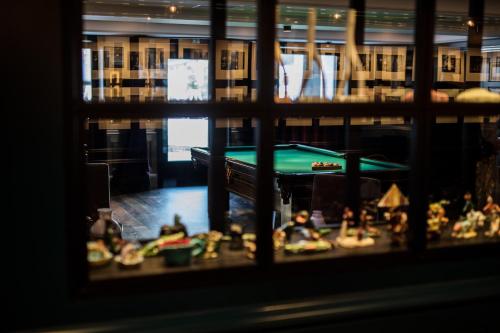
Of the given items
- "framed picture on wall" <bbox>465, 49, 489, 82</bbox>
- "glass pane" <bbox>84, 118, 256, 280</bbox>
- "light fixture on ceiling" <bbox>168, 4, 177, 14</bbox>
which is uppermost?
"light fixture on ceiling" <bbox>168, 4, 177, 14</bbox>

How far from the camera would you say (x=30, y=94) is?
6.53 feet

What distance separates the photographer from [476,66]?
12.6 ft

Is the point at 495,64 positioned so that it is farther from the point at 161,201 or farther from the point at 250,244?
the point at 161,201

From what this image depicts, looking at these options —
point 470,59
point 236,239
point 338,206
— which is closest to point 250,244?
point 236,239

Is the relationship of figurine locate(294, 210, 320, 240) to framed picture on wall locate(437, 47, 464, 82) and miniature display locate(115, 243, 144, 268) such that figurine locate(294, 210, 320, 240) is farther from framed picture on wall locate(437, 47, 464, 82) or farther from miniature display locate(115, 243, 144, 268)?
framed picture on wall locate(437, 47, 464, 82)

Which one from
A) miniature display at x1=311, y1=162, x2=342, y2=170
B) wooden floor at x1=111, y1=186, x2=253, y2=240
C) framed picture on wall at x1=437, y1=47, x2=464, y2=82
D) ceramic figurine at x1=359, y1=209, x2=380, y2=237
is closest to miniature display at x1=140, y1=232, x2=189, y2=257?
ceramic figurine at x1=359, y1=209, x2=380, y2=237

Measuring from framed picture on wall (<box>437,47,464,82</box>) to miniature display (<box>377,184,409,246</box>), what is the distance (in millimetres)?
1656

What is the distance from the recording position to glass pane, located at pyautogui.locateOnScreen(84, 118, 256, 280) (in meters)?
2.29

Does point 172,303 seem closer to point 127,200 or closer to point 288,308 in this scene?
point 288,308

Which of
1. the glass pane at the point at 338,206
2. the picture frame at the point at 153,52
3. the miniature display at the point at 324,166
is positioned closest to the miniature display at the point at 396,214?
the glass pane at the point at 338,206

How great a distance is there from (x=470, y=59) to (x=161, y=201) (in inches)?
221

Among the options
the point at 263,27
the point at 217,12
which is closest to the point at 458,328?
the point at 263,27

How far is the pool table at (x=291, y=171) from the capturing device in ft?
18.2

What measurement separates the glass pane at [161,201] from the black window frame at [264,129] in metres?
0.06
